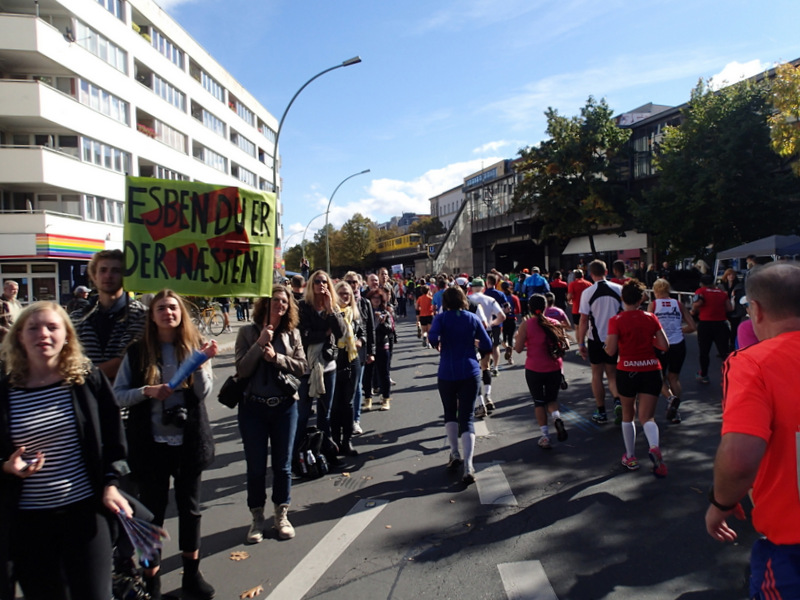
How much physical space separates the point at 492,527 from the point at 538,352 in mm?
2444

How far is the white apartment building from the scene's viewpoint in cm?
2441

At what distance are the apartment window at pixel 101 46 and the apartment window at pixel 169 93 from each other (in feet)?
11.8

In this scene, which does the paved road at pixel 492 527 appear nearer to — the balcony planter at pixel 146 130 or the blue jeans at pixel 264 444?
the blue jeans at pixel 264 444

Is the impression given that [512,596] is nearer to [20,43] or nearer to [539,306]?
[539,306]

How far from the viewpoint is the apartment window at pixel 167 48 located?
3475 cm

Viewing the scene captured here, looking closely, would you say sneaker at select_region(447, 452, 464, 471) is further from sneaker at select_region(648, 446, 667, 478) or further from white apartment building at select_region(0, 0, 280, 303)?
white apartment building at select_region(0, 0, 280, 303)

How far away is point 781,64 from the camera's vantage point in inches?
566

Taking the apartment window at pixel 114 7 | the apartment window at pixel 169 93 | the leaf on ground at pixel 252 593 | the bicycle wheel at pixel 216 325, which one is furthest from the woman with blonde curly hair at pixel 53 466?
the apartment window at pixel 169 93

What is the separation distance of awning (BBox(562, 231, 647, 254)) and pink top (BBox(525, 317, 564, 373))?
29.8 meters

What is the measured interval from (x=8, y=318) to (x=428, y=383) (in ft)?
21.4

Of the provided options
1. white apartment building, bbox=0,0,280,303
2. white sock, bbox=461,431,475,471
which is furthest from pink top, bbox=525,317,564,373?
white apartment building, bbox=0,0,280,303

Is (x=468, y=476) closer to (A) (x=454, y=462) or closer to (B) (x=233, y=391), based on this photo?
(A) (x=454, y=462)

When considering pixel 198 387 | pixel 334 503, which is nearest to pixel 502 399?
pixel 334 503

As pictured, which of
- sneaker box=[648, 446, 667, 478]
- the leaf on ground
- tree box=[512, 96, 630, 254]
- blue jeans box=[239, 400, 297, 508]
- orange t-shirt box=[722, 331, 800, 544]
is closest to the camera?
orange t-shirt box=[722, 331, 800, 544]
